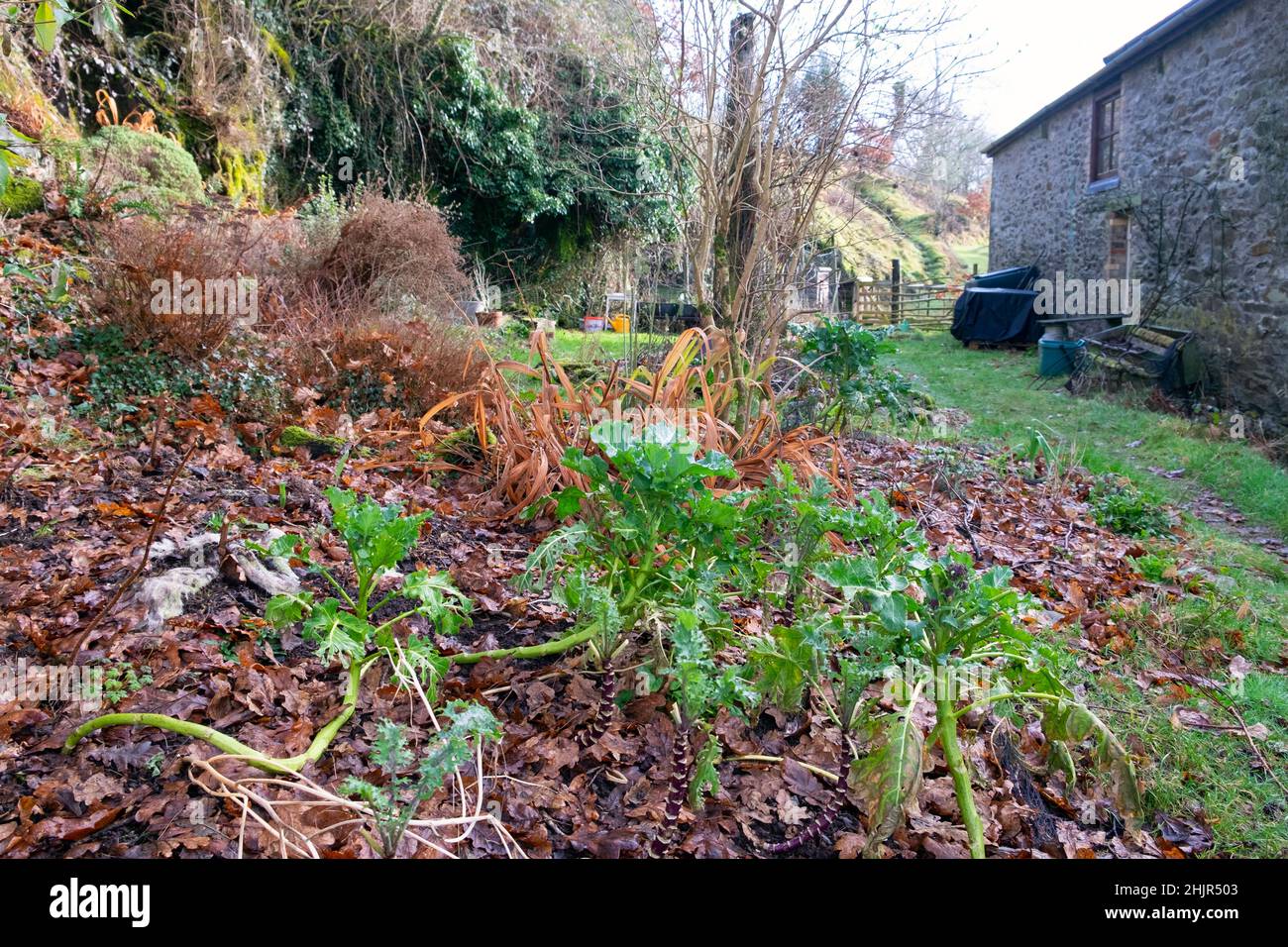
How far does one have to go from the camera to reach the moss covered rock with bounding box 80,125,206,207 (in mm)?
7035

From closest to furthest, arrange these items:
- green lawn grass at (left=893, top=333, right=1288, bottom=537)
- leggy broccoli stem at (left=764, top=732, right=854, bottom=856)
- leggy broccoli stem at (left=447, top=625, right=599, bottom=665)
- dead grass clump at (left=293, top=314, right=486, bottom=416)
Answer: leggy broccoli stem at (left=764, top=732, right=854, bottom=856), leggy broccoli stem at (left=447, top=625, right=599, bottom=665), dead grass clump at (left=293, top=314, right=486, bottom=416), green lawn grass at (left=893, top=333, right=1288, bottom=537)

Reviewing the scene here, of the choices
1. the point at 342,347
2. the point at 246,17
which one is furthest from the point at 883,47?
the point at 246,17

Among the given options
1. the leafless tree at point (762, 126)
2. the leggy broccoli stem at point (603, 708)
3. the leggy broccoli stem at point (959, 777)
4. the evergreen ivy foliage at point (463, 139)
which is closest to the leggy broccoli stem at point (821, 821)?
the leggy broccoli stem at point (959, 777)

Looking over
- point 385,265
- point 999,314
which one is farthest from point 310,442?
point 999,314

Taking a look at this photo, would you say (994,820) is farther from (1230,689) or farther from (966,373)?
(966,373)

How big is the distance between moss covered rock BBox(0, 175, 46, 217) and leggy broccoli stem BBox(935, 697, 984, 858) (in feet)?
24.3

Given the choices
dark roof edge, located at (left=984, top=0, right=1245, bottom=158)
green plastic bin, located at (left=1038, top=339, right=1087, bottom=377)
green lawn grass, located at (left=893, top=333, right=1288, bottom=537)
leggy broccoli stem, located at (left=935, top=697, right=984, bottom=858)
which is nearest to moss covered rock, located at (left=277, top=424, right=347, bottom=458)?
leggy broccoli stem, located at (left=935, top=697, right=984, bottom=858)

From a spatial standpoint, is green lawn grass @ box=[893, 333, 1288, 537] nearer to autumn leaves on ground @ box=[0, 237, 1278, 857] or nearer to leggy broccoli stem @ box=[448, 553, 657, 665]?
autumn leaves on ground @ box=[0, 237, 1278, 857]

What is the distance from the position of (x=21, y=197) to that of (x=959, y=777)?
7687 mm

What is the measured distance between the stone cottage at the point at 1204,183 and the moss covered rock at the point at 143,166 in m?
11.5

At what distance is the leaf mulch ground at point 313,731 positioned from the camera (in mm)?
1763

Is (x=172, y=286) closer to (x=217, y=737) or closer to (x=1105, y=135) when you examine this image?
(x=217, y=737)

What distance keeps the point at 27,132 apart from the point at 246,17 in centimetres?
405

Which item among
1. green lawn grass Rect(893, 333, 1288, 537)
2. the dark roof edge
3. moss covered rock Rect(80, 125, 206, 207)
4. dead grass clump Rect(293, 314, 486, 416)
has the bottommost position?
green lawn grass Rect(893, 333, 1288, 537)
